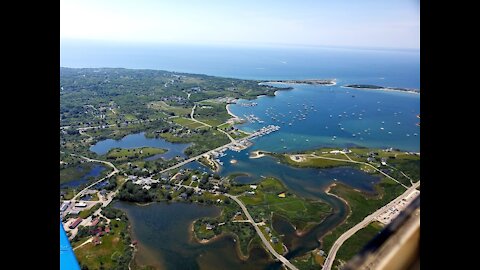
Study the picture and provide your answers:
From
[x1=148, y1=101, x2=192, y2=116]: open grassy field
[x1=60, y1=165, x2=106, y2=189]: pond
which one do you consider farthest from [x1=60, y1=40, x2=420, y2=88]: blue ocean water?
[x1=60, y1=165, x2=106, y2=189]: pond

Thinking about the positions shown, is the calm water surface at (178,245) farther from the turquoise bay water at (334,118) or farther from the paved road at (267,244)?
the turquoise bay water at (334,118)

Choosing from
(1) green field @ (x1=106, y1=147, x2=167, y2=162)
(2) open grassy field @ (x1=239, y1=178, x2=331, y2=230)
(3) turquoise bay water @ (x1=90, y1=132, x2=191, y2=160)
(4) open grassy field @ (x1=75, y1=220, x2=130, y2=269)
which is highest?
(3) turquoise bay water @ (x1=90, y1=132, x2=191, y2=160)

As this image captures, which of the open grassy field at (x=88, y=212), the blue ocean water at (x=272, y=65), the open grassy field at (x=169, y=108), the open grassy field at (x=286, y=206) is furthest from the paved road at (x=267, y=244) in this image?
the blue ocean water at (x=272, y=65)

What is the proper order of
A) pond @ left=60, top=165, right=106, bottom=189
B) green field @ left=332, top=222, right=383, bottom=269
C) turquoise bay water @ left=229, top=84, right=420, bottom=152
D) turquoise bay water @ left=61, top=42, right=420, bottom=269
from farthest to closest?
turquoise bay water @ left=229, top=84, right=420, bottom=152, pond @ left=60, top=165, right=106, bottom=189, turquoise bay water @ left=61, top=42, right=420, bottom=269, green field @ left=332, top=222, right=383, bottom=269

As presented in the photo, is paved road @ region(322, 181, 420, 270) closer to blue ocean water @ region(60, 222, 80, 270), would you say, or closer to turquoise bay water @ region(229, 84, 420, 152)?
turquoise bay water @ region(229, 84, 420, 152)

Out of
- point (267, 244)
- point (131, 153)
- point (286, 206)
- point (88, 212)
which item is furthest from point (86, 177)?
point (267, 244)

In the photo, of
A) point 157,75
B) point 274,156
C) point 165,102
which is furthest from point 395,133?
point 157,75

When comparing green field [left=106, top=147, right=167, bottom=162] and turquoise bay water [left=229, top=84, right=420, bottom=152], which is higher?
turquoise bay water [left=229, top=84, right=420, bottom=152]

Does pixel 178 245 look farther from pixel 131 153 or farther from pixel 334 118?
pixel 334 118
